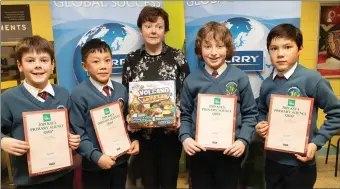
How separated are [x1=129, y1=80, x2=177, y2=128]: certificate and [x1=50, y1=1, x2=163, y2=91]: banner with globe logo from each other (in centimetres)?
52

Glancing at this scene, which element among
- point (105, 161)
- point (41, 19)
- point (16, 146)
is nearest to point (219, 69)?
point (105, 161)

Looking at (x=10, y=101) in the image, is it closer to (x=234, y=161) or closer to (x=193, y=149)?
(x=193, y=149)

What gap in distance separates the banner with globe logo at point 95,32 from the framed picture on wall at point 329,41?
77.2 inches

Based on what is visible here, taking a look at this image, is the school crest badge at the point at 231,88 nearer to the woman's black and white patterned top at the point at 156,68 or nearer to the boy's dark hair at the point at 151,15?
the woman's black and white patterned top at the point at 156,68

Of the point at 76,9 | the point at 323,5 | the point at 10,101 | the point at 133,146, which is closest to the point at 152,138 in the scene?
the point at 133,146

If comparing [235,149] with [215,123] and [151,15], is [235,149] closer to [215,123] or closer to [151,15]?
[215,123]

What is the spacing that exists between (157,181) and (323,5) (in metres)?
2.49

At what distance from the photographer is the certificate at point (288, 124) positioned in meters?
1.75

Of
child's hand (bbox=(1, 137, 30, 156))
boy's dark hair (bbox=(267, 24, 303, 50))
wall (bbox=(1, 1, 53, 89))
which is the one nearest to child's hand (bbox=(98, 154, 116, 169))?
child's hand (bbox=(1, 137, 30, 156))

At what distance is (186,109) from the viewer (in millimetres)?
1937

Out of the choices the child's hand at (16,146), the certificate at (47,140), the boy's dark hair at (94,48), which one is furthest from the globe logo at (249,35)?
the child's hand at (16,146)

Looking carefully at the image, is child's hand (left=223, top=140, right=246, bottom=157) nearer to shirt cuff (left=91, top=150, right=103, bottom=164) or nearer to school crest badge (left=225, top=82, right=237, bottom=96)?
school crest badge (left=225, top=82, right=237, bottom=96)

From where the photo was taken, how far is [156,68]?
2.08 metres

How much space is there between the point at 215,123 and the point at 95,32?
1208 millimetres
